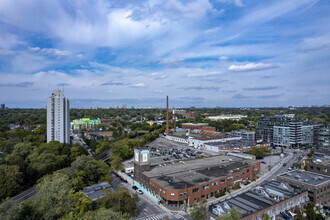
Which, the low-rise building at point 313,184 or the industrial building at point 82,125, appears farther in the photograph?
the industrial building at point 82,125

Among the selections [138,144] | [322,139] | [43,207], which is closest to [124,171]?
[138,144]

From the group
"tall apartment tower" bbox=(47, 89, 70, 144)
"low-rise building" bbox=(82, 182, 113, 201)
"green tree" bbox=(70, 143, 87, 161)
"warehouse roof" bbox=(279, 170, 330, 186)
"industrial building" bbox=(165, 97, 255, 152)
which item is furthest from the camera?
"industrial building" bbox=(165, 97, 255, 152)

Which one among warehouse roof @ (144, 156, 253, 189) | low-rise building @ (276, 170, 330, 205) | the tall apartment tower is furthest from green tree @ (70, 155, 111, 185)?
low-rise building @ (276, 170, 330, 205)

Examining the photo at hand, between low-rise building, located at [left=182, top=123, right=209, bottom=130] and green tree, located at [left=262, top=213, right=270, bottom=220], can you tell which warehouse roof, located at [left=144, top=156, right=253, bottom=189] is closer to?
green tree, located at [left=262, top=213, right=270, bottom=220]

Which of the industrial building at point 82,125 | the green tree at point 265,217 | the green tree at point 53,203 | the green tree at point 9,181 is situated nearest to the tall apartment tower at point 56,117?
the green tree at point 9,181

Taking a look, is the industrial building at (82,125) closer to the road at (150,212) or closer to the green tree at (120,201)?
the road at (150,212)
